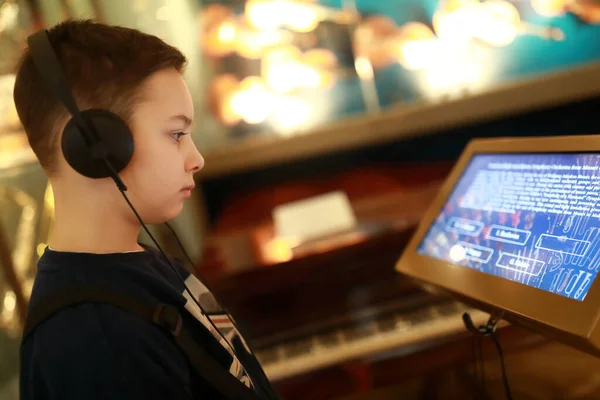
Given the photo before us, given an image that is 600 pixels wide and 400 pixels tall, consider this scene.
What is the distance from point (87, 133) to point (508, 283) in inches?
21.6

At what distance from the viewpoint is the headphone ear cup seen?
1.78ft

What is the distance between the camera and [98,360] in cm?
50

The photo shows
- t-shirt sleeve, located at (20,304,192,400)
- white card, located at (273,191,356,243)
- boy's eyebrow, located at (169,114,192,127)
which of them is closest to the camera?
t-shirt sleeve, located at (20,304,192,400)

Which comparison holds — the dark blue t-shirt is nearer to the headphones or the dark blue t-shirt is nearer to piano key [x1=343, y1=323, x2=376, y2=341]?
the headphones

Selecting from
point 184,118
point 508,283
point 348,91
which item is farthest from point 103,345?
point 348,91

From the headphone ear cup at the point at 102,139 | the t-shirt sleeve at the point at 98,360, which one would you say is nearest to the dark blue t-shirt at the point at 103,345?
the t-shirt sleeve at the point at 98,360

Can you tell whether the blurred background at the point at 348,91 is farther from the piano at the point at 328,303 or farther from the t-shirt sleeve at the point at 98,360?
the t-shirt sleeve at the point at 98,360

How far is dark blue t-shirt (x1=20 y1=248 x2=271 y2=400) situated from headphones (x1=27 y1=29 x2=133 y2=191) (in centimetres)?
11

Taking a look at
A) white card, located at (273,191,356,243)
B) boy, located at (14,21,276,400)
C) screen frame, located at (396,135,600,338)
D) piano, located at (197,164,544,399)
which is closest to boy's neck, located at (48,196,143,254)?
boy, located at (14,21,276,400)

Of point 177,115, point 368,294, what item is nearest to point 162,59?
point 177,115

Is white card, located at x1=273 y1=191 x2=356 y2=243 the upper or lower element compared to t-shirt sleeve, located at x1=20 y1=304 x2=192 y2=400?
lower

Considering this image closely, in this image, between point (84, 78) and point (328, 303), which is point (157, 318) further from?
point (328, 303)

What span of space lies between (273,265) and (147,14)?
1183mm

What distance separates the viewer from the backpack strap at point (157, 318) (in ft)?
1.73
